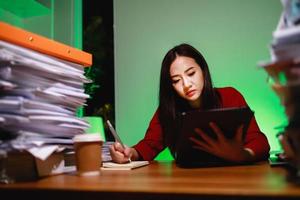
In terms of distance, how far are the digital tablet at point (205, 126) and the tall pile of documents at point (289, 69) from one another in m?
0.32

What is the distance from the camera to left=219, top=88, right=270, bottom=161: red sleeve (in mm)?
1194

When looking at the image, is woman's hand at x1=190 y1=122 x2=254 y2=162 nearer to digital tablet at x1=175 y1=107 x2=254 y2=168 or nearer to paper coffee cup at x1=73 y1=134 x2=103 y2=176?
digital tablet at x1=175 y1=107 x2=254 y2=168

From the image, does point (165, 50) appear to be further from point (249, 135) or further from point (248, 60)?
point (249, 135)

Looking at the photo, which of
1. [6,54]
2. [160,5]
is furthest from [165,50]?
[6,54]

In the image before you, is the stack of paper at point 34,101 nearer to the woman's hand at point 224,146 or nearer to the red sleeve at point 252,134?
the woman's hand at point 224,146

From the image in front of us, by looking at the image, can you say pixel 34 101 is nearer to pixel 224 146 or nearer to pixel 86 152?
pixel 86 152

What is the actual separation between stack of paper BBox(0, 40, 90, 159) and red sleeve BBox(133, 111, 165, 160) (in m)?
0.71

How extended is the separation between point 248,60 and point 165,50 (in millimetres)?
508

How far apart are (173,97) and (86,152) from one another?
1.07 m

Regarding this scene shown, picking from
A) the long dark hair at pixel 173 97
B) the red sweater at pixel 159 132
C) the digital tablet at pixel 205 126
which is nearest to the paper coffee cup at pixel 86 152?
the digital tablet at pixel 205 126

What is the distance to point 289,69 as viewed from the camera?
54cm

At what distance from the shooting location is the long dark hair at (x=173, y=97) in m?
1.69

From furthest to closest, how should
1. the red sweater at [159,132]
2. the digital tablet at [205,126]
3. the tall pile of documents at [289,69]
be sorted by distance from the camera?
the red sweater at [159,132], the digital tablet at [205,126], the tall pile of documents at [289,69]

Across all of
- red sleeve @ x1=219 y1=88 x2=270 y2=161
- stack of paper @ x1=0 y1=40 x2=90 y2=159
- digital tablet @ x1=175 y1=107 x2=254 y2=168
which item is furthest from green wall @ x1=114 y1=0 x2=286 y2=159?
stack of paper @ x1=0 y1=40 x2=90 y2=159
